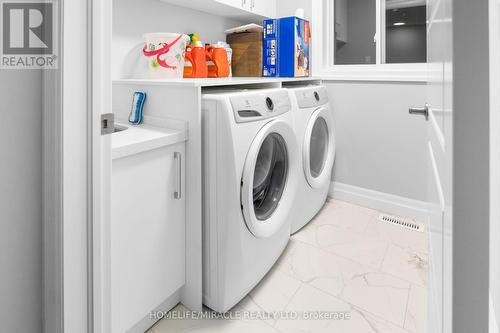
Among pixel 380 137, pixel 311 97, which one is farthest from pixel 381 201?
pixel 311 97

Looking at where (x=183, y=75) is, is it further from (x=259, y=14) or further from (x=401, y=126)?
(x=401, y=126)

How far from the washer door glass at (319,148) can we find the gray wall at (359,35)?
73 centimetres

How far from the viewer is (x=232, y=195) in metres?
1.33

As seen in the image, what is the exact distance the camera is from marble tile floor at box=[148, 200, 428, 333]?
1.36m

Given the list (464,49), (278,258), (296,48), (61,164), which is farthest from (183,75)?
(464,49)

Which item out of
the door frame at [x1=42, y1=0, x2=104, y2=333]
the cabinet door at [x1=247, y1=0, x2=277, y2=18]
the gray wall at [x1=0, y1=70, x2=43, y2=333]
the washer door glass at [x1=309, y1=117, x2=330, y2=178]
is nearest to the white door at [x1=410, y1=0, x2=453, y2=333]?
the door frame at [x1=42, y1=0, x2=104, y2=333]

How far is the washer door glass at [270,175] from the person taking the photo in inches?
66.2

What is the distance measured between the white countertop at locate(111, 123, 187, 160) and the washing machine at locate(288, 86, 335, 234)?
0.84 meters

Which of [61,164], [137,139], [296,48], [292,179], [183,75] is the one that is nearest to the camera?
[61,164]

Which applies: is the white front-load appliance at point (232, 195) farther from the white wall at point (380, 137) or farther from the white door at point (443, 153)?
the white wall at point (380, 137)

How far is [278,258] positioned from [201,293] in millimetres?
547

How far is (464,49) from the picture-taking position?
0.42 m

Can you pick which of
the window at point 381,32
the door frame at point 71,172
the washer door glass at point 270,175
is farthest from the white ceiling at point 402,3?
the door frame at point 71,172
